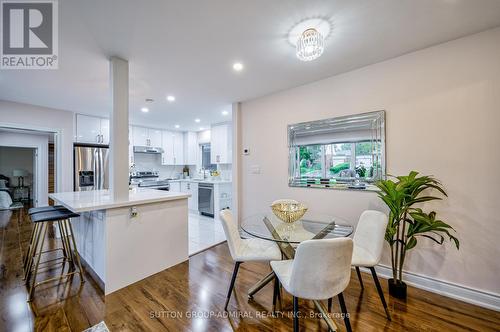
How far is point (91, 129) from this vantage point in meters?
4.47

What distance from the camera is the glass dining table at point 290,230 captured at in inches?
68.6

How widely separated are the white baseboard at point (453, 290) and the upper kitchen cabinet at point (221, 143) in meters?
4.03

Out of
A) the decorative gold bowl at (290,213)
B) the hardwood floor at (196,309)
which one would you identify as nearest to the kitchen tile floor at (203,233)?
the hardwood floor at (196,309)

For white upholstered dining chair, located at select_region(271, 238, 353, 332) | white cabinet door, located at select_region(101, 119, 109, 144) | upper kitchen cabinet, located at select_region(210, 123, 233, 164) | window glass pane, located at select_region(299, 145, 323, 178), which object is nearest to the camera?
white upholstered dining chair, located at select_region(271, 238, 353, 332)

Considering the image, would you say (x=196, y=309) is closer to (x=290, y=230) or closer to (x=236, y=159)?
(x=290, y=230)

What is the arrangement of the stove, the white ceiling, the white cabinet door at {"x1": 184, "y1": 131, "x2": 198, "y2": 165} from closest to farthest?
the white ceiling
the stove
the white cabinet door at {"x1": 184, "y1": 131, "x2": 198, "y2": 165}

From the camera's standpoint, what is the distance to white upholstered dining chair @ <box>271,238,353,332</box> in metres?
1.23

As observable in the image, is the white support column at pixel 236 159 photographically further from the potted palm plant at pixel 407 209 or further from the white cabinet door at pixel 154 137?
the white cabinet door at pixel 154 137

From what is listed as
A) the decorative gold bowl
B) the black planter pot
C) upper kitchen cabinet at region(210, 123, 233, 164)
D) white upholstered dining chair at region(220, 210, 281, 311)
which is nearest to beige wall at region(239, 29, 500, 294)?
the black planter pot

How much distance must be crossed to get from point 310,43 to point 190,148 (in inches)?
211

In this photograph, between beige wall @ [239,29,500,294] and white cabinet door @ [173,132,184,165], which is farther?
white cabinet door @ [173,132,184,165]

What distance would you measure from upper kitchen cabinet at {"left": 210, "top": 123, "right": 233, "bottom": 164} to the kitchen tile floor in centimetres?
157

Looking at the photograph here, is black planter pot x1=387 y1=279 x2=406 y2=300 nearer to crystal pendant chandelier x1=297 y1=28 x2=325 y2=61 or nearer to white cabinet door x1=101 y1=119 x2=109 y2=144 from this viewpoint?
crystal pendant chandelier x1=297 y1=28 x2=325 y2=61

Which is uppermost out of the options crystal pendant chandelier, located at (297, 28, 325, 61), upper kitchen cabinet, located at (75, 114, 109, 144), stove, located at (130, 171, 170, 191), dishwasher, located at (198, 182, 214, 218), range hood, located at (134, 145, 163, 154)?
crystal pendant chandelier, located at (297, 28, 325, 61)
